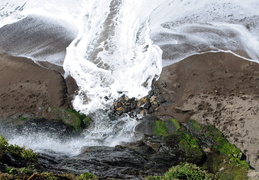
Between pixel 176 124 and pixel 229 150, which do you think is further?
pixel 176 124

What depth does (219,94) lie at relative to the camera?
45.0 ft

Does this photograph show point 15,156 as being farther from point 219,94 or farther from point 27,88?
point 219,94

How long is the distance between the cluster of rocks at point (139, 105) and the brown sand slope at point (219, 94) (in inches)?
13.5

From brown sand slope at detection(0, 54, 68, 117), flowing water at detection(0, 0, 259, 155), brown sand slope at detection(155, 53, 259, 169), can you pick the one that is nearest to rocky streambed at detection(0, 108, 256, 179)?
brown sand slope at detection(155, 53, 259, 169)

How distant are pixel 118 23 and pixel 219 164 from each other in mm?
11778

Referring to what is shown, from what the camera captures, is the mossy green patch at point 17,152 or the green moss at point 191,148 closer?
the mossy green patch at point 17,152

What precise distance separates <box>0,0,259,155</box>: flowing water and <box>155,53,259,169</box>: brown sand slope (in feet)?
2.64

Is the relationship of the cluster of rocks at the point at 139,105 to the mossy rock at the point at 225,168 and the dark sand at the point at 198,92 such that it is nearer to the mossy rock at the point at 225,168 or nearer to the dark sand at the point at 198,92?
the dark sand at the point at 198,92

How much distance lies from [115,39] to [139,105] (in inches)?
215

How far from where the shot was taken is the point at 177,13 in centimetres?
1898

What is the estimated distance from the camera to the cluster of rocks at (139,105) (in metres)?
14.5

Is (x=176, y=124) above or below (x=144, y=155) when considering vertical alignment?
below

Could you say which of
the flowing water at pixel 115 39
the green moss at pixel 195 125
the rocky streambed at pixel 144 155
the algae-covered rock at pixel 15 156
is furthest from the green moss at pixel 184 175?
the flowing water at pixel 115 39

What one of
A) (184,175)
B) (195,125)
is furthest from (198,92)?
(184,175)
